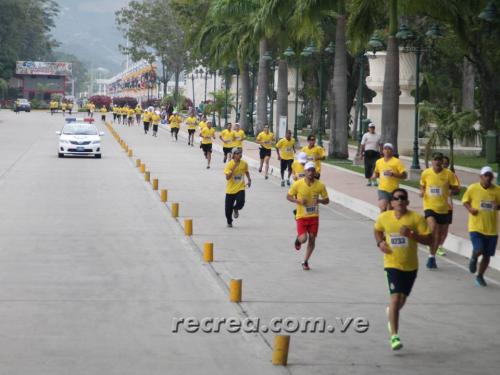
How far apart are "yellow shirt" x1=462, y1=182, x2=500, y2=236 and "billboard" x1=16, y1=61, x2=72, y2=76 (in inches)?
6313

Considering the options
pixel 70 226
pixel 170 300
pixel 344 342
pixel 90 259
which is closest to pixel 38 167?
pixel 70 226

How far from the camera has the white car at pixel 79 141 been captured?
45.5m

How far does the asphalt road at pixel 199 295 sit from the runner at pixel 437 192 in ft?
2.27

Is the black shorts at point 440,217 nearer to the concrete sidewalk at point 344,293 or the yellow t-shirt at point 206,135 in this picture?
the concrete sidewalk at point 344,293

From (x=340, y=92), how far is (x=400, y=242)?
3322 centimetres

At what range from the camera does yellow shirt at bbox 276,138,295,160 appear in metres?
32.2

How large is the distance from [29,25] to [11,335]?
562 ft

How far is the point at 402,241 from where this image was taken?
11695 mm

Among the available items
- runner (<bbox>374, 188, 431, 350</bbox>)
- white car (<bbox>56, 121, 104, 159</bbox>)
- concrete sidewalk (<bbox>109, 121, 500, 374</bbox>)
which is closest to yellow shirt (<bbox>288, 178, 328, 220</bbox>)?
concrete sidewalk (<bbox>109, 121, 500, 374</bbox>)

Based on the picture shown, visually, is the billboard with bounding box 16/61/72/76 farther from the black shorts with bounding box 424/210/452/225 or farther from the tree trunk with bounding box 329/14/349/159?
the black shorts with bounding box 424/210/452/225

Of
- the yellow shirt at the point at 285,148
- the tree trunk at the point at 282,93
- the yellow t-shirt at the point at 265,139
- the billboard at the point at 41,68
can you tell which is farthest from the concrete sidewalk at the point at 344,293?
the billboard at the point at 41,68

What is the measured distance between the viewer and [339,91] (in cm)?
4466

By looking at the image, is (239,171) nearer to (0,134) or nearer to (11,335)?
(11,335)

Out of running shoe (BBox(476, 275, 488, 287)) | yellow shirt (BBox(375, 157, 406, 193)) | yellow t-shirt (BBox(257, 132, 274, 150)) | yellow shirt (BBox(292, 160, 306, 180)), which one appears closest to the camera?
running shoe (BBox(476, 275, 488, 287))
